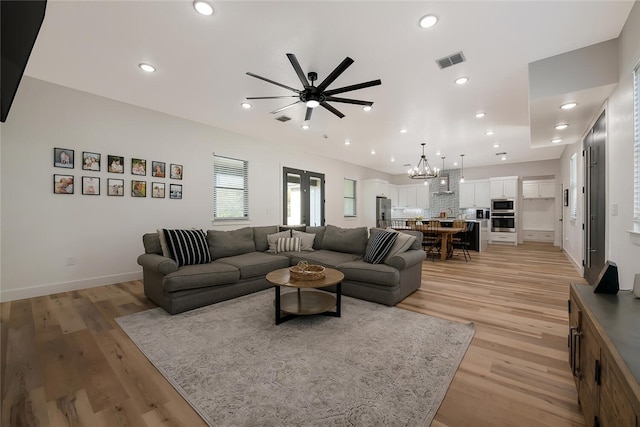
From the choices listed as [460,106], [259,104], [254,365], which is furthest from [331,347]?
[460,106]

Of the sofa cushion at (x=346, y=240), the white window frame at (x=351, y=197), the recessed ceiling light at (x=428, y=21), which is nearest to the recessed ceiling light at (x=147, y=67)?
the recessed ceiling light at (x=428, y=21)

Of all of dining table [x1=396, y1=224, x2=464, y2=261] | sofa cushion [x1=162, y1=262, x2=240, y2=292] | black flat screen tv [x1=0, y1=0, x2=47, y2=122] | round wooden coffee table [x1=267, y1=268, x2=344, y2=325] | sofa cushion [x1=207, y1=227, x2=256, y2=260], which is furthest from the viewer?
dining table [x1=396, y1=224, x2=464, y2=261]

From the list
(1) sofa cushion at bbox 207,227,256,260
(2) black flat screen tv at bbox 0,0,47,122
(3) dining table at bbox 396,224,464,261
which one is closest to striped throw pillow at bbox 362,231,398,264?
(1) sofa cushion at bbox 207,227,256,260

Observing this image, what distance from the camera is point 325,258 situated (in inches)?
157

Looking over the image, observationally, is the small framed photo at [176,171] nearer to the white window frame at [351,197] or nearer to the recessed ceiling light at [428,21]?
the recessed ceiling light at [428,21]

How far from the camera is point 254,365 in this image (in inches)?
78.4

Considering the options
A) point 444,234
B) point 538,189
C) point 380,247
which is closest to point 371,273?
point 380,247

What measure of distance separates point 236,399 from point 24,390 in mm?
1415

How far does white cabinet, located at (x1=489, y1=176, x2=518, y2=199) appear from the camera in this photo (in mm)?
8539

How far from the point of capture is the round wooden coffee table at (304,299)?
2666mm

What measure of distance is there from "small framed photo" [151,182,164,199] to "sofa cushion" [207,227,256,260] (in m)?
1.35

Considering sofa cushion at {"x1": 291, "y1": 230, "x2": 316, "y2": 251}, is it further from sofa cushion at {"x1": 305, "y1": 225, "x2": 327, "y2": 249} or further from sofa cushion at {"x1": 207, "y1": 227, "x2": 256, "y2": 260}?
sofa cushion at {"x1": 207, "y1": 227, "x2": 256, "y2": 260}

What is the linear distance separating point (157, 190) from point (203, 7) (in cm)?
328

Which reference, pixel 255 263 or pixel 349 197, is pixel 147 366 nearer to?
pixel 255 263
